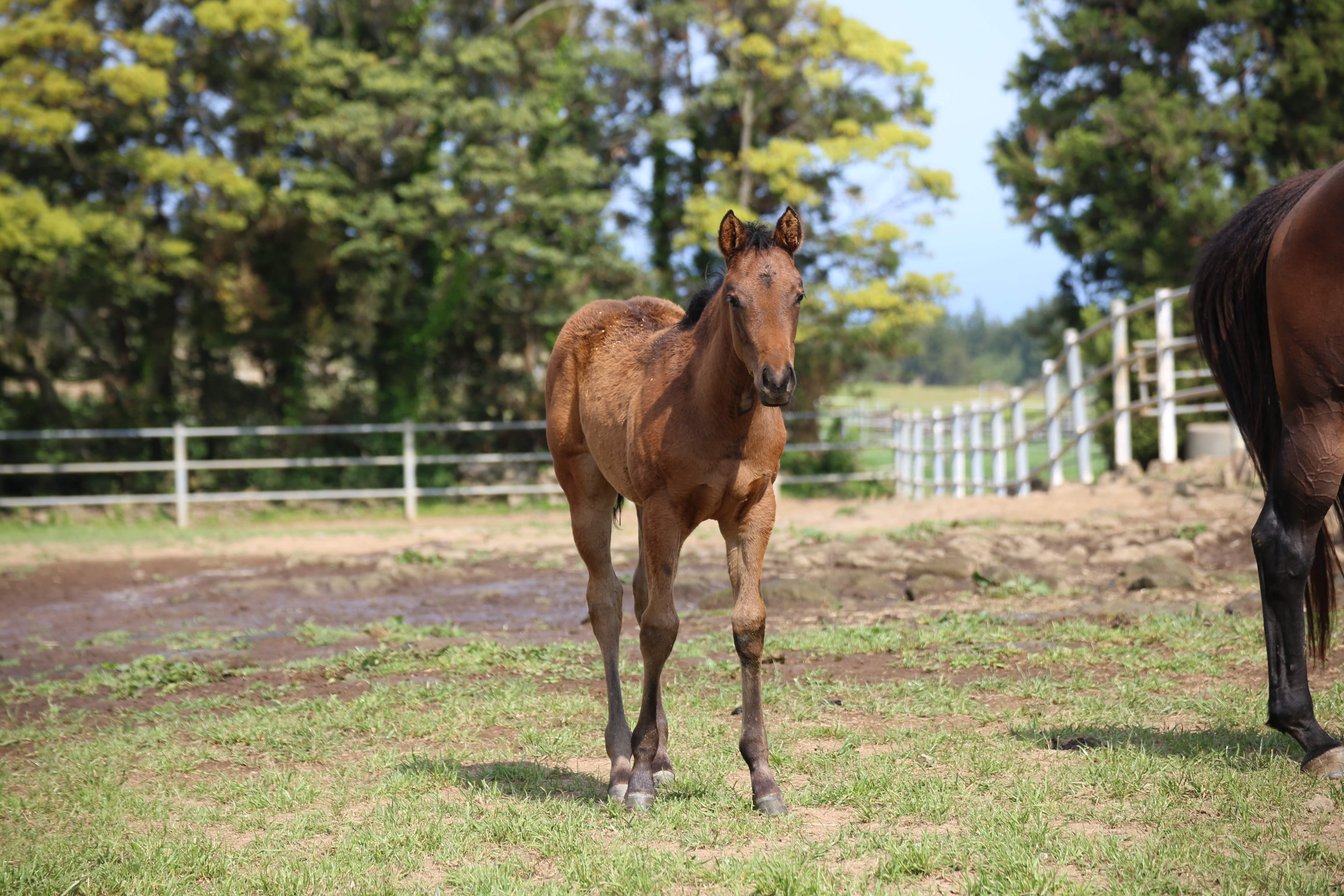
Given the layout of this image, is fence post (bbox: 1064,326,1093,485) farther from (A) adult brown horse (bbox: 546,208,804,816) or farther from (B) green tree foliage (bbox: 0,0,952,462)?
(A) adult brown horse (bbox: 546,208,804,816)

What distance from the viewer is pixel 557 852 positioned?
3.50 meters

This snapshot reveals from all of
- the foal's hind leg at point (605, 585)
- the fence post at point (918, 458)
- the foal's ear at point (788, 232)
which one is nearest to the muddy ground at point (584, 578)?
the foal's hind leg at point (605, 585)

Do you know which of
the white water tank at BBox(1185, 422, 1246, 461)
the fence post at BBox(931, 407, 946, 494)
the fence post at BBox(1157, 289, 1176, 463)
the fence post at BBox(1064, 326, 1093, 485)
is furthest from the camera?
the fence post at BBox(931, 407, 946, 494)

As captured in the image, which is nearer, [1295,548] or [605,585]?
[1295,548]

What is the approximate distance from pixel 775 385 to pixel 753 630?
96 centimetres

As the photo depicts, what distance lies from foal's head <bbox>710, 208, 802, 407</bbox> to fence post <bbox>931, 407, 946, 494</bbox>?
14.8 metres

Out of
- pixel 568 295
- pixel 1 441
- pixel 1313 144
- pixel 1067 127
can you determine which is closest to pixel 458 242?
pixel 568 295

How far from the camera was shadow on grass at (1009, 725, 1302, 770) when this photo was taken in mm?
4031

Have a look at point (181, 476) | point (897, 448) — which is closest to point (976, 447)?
point (897, 448)

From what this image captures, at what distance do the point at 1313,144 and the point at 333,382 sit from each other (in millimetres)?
19533

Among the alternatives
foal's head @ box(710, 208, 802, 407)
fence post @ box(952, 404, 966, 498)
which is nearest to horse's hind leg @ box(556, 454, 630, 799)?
foal's head @ box(710, 208, 802, 407)

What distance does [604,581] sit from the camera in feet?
15.1

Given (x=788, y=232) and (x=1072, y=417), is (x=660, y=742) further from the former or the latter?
(x=1072, y=417)

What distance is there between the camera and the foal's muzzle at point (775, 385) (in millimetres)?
3398
